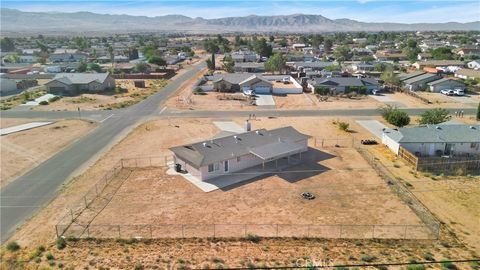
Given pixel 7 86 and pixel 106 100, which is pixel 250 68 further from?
pixel 7 86

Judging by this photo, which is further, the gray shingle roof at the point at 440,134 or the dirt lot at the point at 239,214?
the gray shingle roof at the point at 440,134

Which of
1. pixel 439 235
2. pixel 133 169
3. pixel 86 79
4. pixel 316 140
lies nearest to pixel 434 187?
pixel 439 235

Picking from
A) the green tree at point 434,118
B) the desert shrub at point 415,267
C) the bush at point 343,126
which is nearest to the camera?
the desert shrub at point 415,267

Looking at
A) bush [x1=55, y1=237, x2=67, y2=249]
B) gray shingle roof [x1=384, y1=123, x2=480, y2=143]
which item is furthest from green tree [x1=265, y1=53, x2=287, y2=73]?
bush [x1=55, y1=237, x2=67, y2=249]

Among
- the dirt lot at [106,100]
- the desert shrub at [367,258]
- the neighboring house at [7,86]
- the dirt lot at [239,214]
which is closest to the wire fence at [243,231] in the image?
the dirt lot at [239,214]

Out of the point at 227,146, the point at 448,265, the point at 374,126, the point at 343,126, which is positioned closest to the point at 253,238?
the point at 448,265

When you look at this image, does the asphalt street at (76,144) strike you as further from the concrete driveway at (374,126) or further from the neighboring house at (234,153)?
the neighboring house at (234,153)
